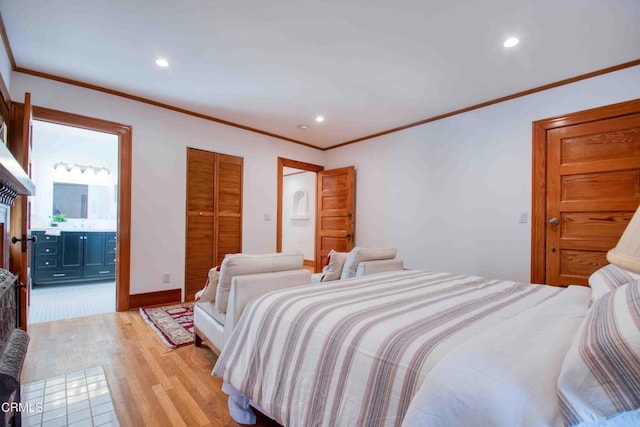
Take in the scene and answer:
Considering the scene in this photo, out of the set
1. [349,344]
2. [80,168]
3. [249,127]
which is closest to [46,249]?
[80,168]

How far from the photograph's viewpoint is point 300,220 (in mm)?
7094

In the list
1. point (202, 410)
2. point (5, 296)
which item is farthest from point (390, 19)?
point (202, 410)

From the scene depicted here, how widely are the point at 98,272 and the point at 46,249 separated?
2.52 ft

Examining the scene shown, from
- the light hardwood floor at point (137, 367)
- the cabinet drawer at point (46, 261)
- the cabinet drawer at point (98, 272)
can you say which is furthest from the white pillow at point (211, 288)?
the cabinet drawer at point (46, 261)

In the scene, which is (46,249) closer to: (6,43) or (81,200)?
(81,200)

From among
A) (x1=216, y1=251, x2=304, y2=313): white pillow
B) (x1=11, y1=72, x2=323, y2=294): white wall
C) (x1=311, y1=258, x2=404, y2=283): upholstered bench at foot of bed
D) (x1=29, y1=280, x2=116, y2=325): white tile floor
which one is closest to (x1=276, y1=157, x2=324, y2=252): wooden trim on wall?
(x1=11, y1=72, x2=323, y2=294): white wall

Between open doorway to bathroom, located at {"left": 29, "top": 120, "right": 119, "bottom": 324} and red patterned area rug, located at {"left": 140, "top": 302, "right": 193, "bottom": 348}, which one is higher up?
open doorway to bathroom, located at {"left": 29, "top": 120, "right": 119, "bottom": 324}

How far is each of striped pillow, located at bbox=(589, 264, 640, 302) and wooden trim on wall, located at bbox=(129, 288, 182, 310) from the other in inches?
154

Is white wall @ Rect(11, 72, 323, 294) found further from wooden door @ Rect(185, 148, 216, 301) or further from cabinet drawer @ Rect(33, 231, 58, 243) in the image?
cabinet drawer @ Rect(33, 231, 58, 243)

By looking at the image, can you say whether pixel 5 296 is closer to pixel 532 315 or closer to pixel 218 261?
pixel 532 315

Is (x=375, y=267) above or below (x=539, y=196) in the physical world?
below

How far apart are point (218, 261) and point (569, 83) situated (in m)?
4.51

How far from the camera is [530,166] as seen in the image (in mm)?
3033

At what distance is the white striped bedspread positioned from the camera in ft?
2.97
